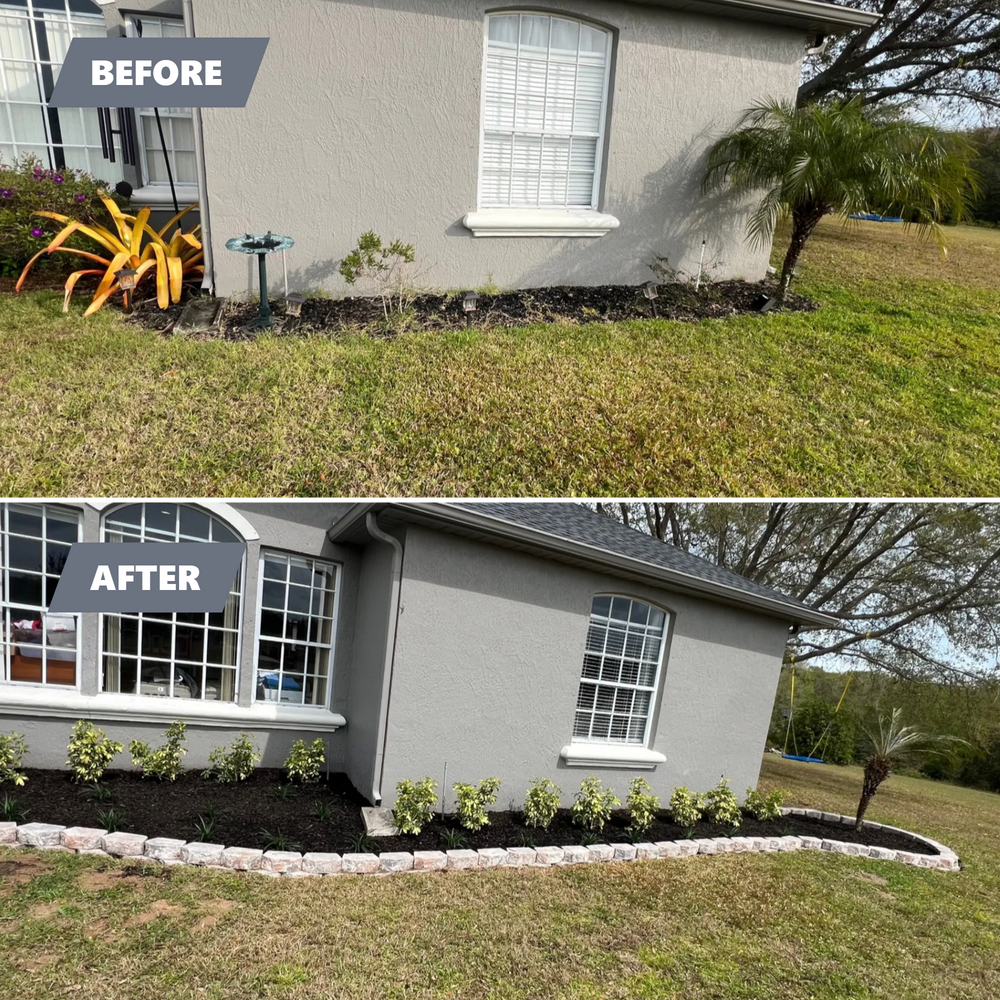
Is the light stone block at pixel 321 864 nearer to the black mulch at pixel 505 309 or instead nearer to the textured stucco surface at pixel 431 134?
the black mulch at pixel 505 309

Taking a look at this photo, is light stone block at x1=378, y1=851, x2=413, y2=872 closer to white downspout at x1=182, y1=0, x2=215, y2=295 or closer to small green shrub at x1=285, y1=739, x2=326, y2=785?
small green shrub at x1=285, y1=739, x2=326, y2=785

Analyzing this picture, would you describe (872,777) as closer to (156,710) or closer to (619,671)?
(619,671)

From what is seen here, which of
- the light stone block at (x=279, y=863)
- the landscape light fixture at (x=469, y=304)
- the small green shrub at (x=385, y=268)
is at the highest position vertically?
the small green shrub at (x=385, y=268)

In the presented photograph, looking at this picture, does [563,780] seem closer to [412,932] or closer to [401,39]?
[412,932]

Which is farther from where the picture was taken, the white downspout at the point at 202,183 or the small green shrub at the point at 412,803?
the white downspout at the point at 202,183

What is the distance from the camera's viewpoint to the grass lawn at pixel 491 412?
6.48 meters

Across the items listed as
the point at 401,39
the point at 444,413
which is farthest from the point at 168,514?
the point at 401,39

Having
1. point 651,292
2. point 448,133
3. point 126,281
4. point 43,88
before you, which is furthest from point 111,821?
point 43,88

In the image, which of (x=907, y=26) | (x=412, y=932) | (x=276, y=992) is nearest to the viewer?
(x=276, y=992)

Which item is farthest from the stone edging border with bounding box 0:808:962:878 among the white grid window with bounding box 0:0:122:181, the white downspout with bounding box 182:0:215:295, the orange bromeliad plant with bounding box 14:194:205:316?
the white grid window with bounding box 0:0:122:181

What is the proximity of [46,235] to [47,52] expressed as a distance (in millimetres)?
2835

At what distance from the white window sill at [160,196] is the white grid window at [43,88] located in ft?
2.00

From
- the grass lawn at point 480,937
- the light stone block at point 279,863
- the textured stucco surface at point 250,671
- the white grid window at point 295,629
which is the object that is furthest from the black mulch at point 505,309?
the grass lawn at point 480,937

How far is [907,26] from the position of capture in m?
17.4
